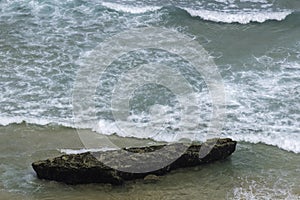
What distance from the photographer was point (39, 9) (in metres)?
12.0

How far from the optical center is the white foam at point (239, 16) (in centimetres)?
1176

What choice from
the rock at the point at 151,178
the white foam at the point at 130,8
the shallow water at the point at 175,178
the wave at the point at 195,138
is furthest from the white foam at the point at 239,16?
the rock at the point at 151,178

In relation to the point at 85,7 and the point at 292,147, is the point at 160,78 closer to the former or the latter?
the point at 292,147

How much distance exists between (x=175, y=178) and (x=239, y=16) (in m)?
6.78

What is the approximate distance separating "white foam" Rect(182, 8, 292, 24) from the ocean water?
0.02m

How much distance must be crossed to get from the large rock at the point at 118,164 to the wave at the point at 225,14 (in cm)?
617

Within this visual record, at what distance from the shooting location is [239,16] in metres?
11.9

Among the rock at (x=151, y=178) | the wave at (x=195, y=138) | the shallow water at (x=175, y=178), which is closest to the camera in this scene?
the shallow water at (x=175, y=178)

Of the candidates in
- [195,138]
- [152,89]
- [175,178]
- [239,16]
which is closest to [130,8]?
[239,16]

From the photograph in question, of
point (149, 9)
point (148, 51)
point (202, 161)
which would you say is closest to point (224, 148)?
point (202, 161)

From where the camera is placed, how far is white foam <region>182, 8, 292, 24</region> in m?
11.8

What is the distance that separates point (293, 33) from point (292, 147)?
4.73 meters

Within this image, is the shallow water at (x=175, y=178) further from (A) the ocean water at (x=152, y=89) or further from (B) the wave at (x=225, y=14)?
(B) the wave at (x=225, y=14)

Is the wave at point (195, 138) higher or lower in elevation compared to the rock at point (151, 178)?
higher
